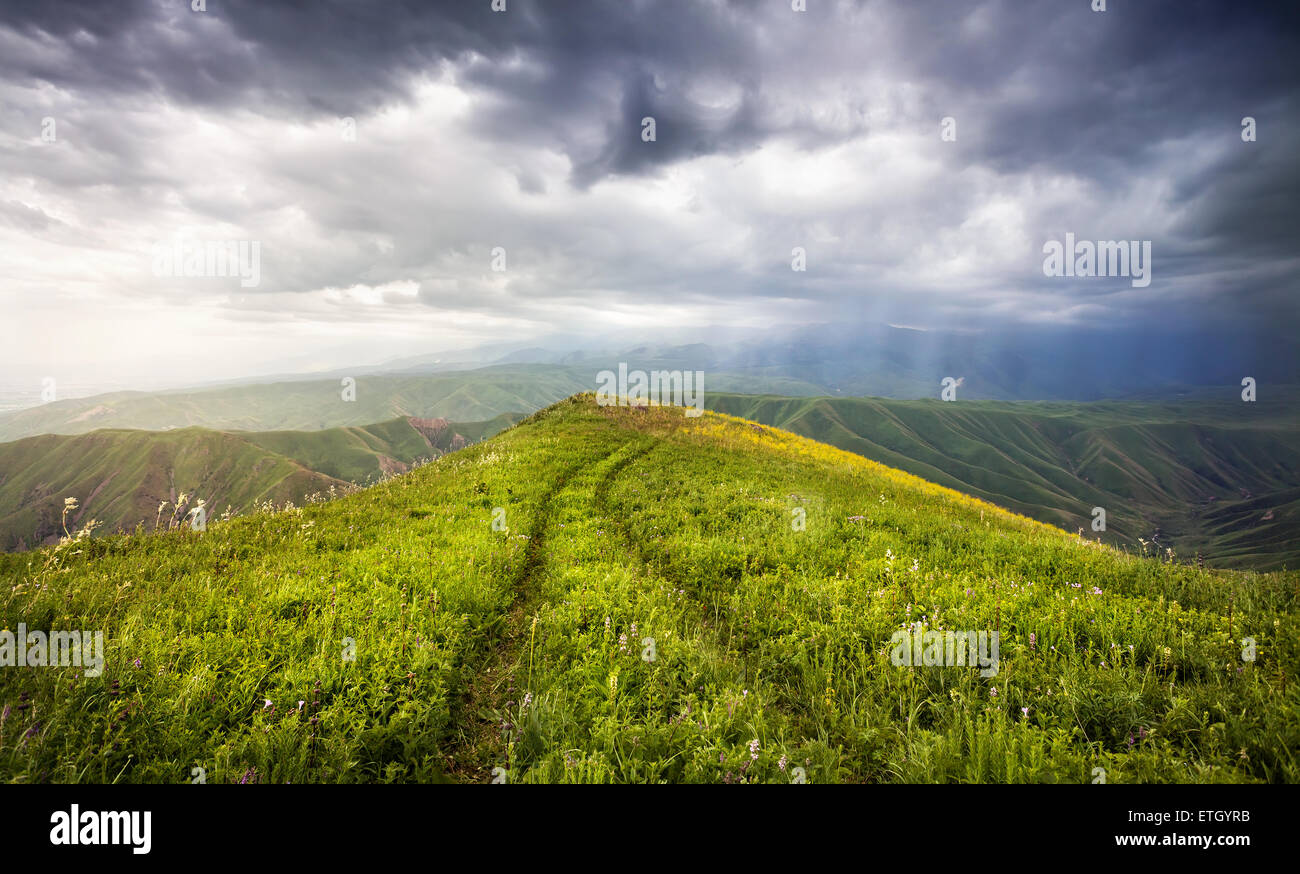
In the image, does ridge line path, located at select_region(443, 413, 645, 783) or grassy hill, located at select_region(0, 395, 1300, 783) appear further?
ridge line path, located at select_region(443, 413, 645, 783)

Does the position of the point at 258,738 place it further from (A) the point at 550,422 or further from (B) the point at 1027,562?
(A) the point at 550,422

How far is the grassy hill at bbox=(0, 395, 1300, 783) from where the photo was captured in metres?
3.94

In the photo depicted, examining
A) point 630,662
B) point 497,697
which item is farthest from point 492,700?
point 630,662

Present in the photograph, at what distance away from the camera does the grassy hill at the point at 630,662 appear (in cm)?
394

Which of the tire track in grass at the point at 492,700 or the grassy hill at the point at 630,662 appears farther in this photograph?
the tire track in grass at the point at 492,700

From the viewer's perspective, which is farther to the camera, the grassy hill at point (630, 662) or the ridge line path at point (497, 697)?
the ridge line path at point (497, 697)

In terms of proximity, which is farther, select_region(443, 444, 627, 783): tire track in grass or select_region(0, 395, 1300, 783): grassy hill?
select_region(443, 444, 627, 783): tire track in grass

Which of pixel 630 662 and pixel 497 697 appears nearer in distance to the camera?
pixel 497 697

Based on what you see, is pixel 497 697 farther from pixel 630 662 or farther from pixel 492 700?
pixel 630 662

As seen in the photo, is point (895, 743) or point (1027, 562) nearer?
point (895, 743)

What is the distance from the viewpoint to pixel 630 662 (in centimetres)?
568
